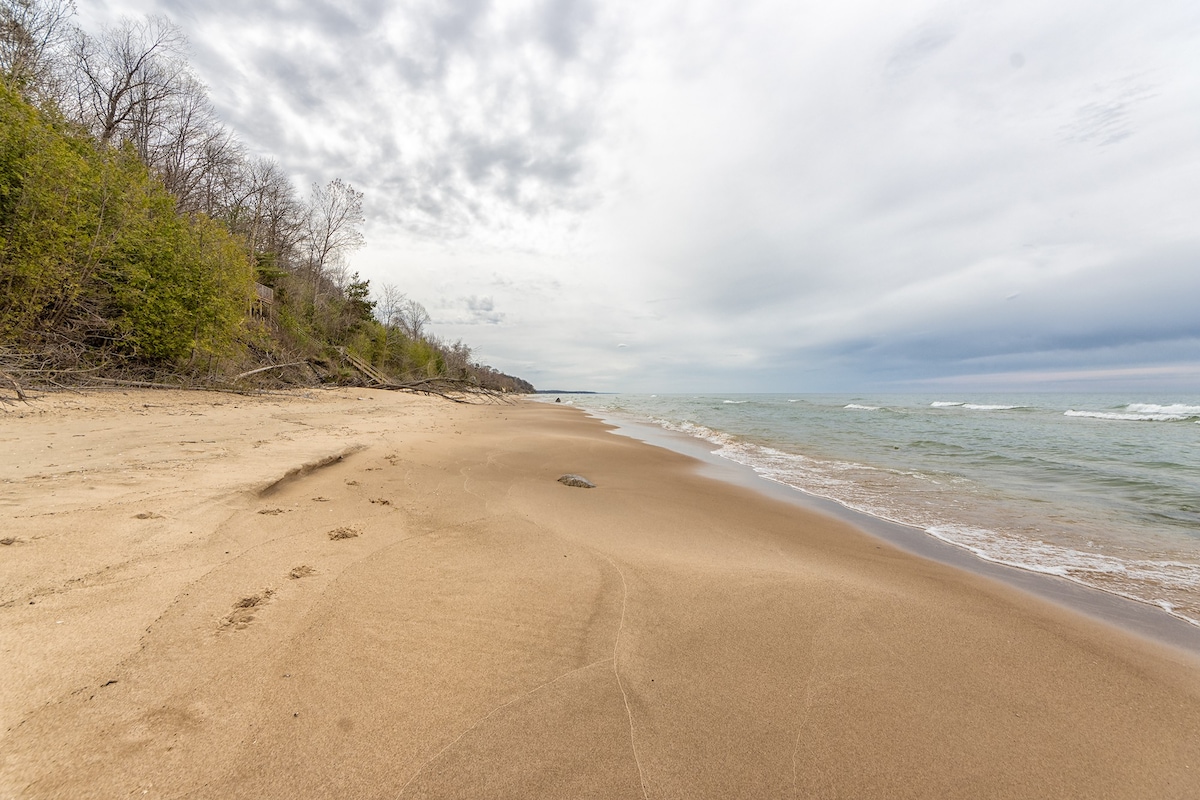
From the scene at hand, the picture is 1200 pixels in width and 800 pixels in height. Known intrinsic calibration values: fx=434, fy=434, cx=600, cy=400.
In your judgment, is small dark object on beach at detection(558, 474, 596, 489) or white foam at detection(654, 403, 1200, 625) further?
small dark object on beach at detection(558, 474, 596, 489)

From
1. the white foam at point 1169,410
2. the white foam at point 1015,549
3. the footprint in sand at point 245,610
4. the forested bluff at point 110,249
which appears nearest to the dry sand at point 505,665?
the footprint in sand at point 245,610

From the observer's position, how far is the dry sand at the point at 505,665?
1.50 m

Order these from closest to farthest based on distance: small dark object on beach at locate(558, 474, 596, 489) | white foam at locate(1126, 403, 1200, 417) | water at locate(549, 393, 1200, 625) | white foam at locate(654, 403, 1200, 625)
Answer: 1. white foam at locate(654, 403, 1200, 625)
2. water at locate(549, 393, 1200, 625)
3. small dark object on beach at locate(558, 474, 596, 489)
4. white foam at locate(1126, 403, 1200, 417)

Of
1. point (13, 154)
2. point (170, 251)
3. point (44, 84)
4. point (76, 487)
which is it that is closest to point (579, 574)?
point (76, 487)

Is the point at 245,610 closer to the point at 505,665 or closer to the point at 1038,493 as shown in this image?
the point at 505,665

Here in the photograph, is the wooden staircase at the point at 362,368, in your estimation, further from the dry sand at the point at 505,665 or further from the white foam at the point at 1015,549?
the white foam at the point at 1015,549

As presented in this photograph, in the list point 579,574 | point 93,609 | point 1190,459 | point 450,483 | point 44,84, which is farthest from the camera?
point 44,84

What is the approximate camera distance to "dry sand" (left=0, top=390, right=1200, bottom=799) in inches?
59.2

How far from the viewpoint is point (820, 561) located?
13.4ft

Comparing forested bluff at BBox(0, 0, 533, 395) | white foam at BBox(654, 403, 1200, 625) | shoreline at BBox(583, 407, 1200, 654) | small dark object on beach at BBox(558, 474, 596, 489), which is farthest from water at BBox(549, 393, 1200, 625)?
forested bluff at BBox(0, 0, 533, 395)

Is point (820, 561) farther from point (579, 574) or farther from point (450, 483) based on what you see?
point (450, 483)

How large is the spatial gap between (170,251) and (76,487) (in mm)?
10345

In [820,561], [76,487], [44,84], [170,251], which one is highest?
[44,84]

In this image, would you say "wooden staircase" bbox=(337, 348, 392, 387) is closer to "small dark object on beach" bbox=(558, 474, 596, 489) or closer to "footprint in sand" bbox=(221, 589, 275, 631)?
"small dark object on beach" bbox=(558, 474, 596, 489)
